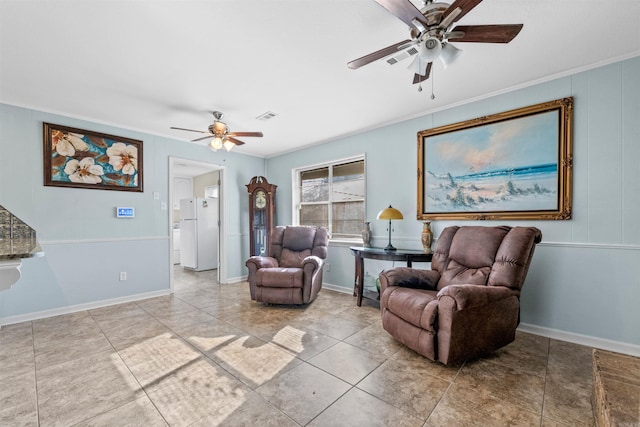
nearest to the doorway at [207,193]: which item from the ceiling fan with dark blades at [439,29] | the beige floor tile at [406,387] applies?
the beige floor tile at [406,387]

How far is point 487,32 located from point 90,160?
440 cm

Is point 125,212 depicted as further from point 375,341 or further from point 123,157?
point 375,341

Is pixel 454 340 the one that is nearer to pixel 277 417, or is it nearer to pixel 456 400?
pixel 456 400

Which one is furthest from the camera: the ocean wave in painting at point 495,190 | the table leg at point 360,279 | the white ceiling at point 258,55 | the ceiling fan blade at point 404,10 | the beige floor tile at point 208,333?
Answer: the table leg at point 360,279

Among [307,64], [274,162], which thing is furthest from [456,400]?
[274,162]

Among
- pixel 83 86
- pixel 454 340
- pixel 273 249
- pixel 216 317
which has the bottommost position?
pixel 216 317

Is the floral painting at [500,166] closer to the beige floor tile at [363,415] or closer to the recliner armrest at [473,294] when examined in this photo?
the recliner armrest at [473,294]

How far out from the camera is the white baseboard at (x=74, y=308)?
9.66 feet

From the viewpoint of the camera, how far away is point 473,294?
194 cm

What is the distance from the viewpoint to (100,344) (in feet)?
7.95

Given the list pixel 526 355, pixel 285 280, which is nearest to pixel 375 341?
pixel 526 355

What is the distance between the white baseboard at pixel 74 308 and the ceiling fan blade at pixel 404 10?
4384 mm

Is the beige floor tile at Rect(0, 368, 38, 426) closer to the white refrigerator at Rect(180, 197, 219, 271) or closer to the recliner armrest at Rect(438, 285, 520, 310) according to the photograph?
the recliner armrest at Rect(438, 285, 520, 310)

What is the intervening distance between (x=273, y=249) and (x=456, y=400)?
9.79 feet
